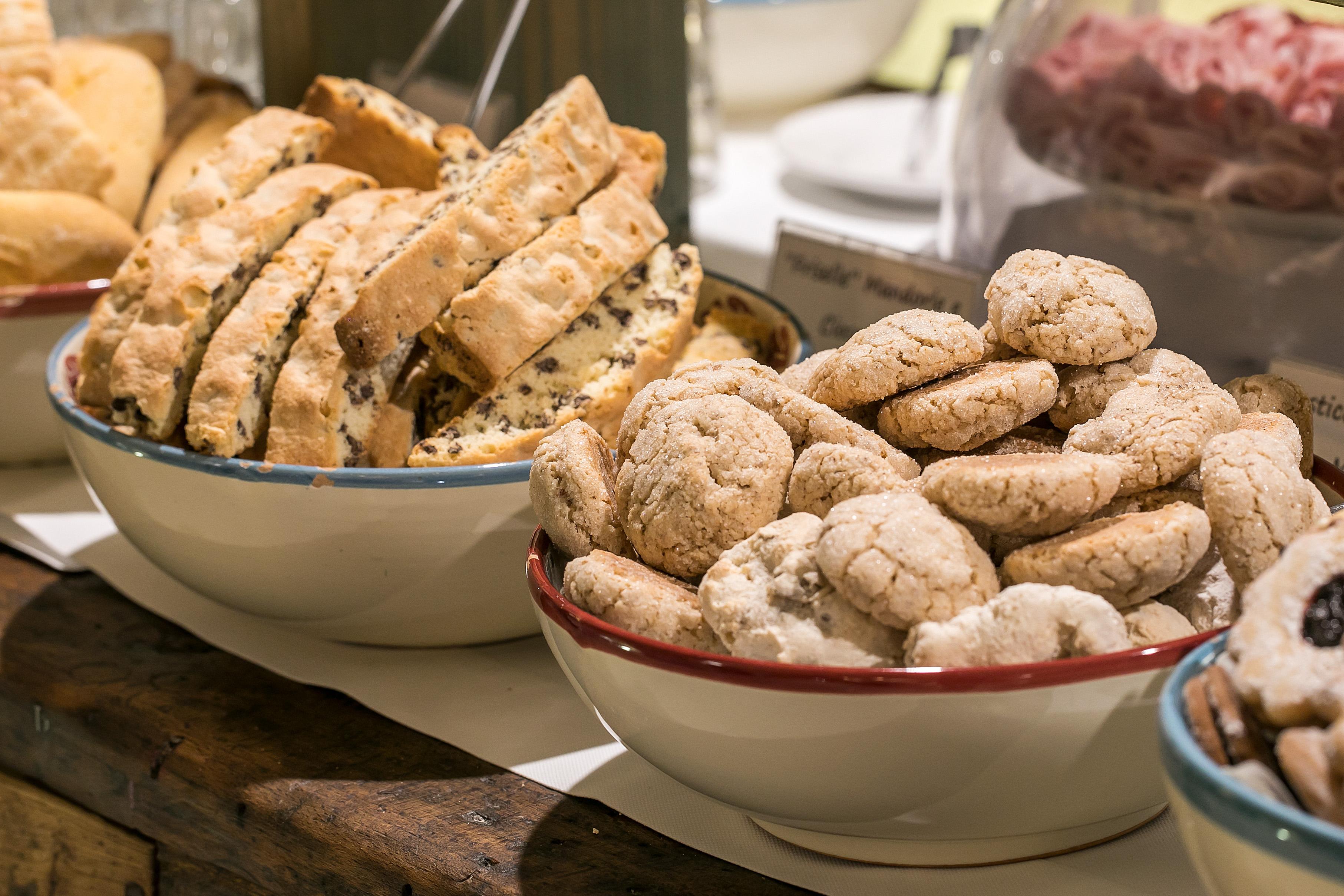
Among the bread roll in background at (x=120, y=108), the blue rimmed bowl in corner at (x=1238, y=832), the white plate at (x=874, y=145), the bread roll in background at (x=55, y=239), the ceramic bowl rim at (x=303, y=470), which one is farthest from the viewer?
the white plate at (x=874, y=145)

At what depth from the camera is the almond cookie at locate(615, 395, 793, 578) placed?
0.51m

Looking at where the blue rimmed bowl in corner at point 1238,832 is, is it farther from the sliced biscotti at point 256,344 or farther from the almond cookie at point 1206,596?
the sliced biscotti at point 256,344

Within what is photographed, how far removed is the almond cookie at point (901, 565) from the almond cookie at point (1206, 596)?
8 centimetres

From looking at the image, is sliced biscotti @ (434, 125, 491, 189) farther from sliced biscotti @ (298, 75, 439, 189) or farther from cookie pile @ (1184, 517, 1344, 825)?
cookie pile @ (1184, 517, 1344, 825)

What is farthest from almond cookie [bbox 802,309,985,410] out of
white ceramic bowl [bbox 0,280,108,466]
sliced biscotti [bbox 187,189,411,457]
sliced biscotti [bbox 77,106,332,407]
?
white ceramic bowl [bbox 0,280,108,466]

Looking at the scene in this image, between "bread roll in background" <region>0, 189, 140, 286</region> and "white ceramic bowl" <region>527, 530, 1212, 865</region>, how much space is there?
71cm

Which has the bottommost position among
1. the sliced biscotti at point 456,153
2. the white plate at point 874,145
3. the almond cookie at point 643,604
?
the white plate at point 874,145

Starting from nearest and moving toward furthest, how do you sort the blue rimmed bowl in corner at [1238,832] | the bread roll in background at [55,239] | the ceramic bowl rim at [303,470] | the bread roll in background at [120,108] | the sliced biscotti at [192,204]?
the blue rimmed bowl in corner at [1238,832] → the ceramic bowl rim at [303,470] → the sliced biscotti at [192,204] → the bread roll in background at [55,239] → the bread roll in background at [120,108]

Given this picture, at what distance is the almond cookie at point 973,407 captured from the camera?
53cm

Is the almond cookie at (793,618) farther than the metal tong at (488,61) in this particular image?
No

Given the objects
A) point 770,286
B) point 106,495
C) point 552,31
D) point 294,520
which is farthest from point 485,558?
point 552,31

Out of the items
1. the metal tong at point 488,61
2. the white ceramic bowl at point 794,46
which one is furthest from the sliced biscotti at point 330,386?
the white ceramic bowl at point 794,46

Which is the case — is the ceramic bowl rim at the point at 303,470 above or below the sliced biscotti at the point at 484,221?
below

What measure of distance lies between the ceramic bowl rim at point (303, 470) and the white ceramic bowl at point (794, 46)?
3.70 feet
